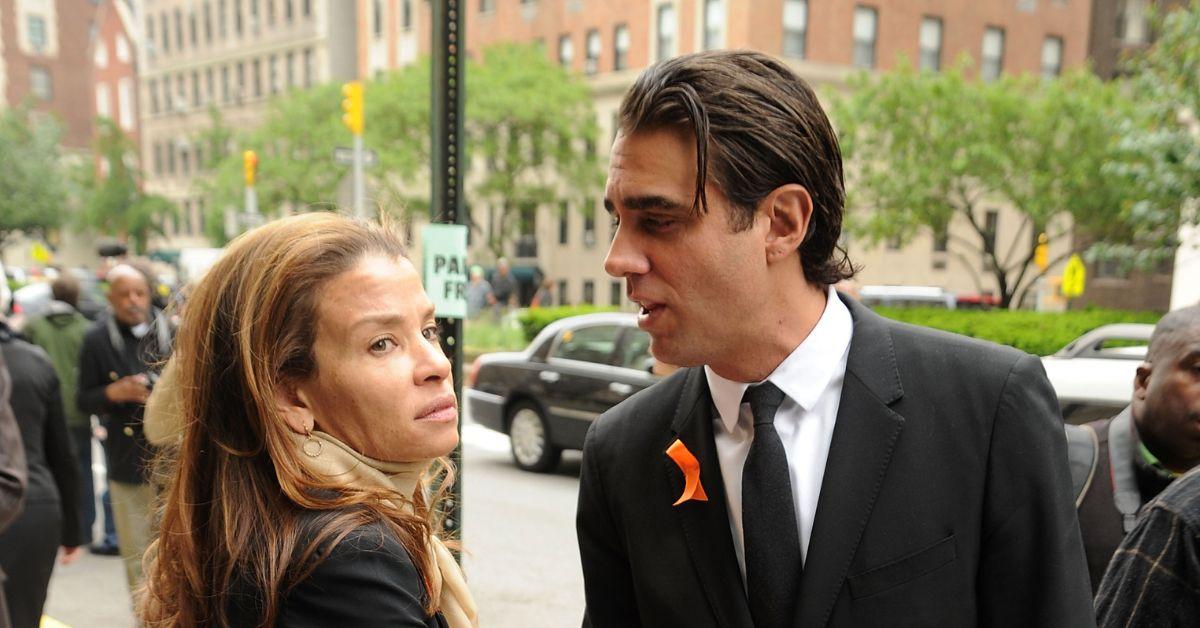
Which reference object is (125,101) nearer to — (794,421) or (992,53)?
(992,53)

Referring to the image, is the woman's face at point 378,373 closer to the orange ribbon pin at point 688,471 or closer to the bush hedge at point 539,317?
the orange ribbon pin at point 688,471

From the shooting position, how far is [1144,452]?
255 cm

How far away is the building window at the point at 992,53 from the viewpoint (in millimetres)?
35156

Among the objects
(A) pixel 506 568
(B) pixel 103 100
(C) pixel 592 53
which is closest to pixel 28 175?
(B) pixel 103 100

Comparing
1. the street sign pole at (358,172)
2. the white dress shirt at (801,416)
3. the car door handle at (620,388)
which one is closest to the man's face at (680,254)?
the white dress shirt at (801,416)

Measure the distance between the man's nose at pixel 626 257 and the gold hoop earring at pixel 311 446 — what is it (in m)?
0.60

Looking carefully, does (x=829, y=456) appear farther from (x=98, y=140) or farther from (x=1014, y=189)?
(x=98, y=140)

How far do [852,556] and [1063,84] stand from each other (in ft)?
72.2

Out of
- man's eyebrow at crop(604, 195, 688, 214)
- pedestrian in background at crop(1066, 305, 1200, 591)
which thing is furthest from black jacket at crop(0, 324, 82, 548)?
pedestrian in background at crop(1066, 305, 1200, 591)

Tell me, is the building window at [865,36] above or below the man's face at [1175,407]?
above

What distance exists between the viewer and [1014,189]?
21297 millimetres

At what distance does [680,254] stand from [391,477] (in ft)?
2.20

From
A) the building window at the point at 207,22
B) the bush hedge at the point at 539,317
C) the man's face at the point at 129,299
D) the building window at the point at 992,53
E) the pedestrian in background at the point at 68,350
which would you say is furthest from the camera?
the building window at the point at 207,22

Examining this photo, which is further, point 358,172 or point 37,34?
point 37,34
